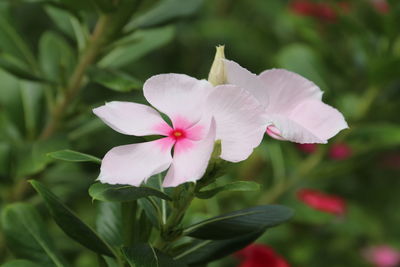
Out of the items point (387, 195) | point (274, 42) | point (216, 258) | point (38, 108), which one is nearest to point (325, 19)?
point (274, 42)

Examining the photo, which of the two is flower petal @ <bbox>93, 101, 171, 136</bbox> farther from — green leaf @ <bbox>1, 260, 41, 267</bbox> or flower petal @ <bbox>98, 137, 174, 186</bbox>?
green leaf @ <bbox>1, 260, 41, 267</bbox>

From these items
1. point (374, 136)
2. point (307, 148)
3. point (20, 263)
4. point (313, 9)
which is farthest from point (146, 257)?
point (313, 9)

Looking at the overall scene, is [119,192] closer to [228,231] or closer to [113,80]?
[228,231]

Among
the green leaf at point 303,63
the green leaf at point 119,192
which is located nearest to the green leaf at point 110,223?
the green leaf at point 119,192

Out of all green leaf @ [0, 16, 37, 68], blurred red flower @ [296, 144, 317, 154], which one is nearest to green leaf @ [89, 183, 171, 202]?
green leaf @ [0, 16, 37, 68]

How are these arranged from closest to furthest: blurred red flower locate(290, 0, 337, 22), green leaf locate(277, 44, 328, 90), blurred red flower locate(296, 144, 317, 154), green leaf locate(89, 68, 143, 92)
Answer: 1. green leaf locate(89, 68, 143, 92)
2. green leaf locate(277, 44, 328, 90)
3. blurred red flower locate(296, 144, 317, 154)
4. blurred red flower locate(290, 0, 337, 22)

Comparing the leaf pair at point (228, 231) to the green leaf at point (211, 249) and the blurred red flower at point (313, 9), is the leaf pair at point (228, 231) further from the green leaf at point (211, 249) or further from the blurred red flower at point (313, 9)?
the blurred red flower at point (313, 9)

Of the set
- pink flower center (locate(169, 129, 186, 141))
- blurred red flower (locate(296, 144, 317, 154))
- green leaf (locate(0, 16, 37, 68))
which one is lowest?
pink flower center (locate(169, 129, 186, 141))

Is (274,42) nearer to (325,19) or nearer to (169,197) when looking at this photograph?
(325,19)
